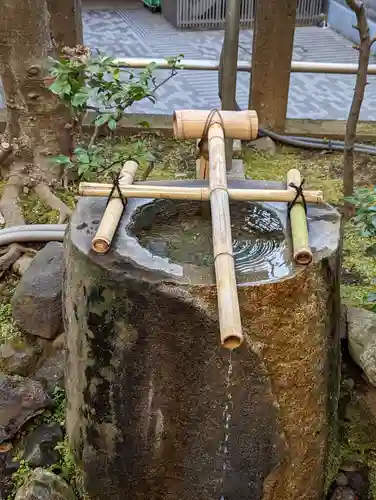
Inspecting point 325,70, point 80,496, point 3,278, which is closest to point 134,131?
point 325,70

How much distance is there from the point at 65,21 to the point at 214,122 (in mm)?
3204

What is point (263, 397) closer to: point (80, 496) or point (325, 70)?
point (80, 496)

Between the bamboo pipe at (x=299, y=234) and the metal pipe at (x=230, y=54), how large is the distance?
2.20 m

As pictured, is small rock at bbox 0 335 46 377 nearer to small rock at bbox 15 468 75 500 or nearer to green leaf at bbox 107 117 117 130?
small rock at bbox 15 468 75 500

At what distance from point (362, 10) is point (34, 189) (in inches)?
109

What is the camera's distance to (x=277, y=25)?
5.98m

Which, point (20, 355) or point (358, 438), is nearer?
point (358, 438)

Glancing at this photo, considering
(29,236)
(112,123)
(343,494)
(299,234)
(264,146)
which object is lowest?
(343,494)

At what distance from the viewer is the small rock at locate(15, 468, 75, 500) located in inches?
119

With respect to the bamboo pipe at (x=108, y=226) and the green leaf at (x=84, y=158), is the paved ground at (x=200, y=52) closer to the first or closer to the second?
the green leaf at (x=84, y=158)

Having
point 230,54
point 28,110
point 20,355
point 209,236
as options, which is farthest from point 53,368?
point 230,54

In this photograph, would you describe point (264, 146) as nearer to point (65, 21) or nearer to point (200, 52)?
point (65, 21)

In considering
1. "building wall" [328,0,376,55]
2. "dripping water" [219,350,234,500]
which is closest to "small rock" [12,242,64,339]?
"dripping water" [219,350,234,500]

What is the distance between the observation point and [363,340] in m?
3.51
